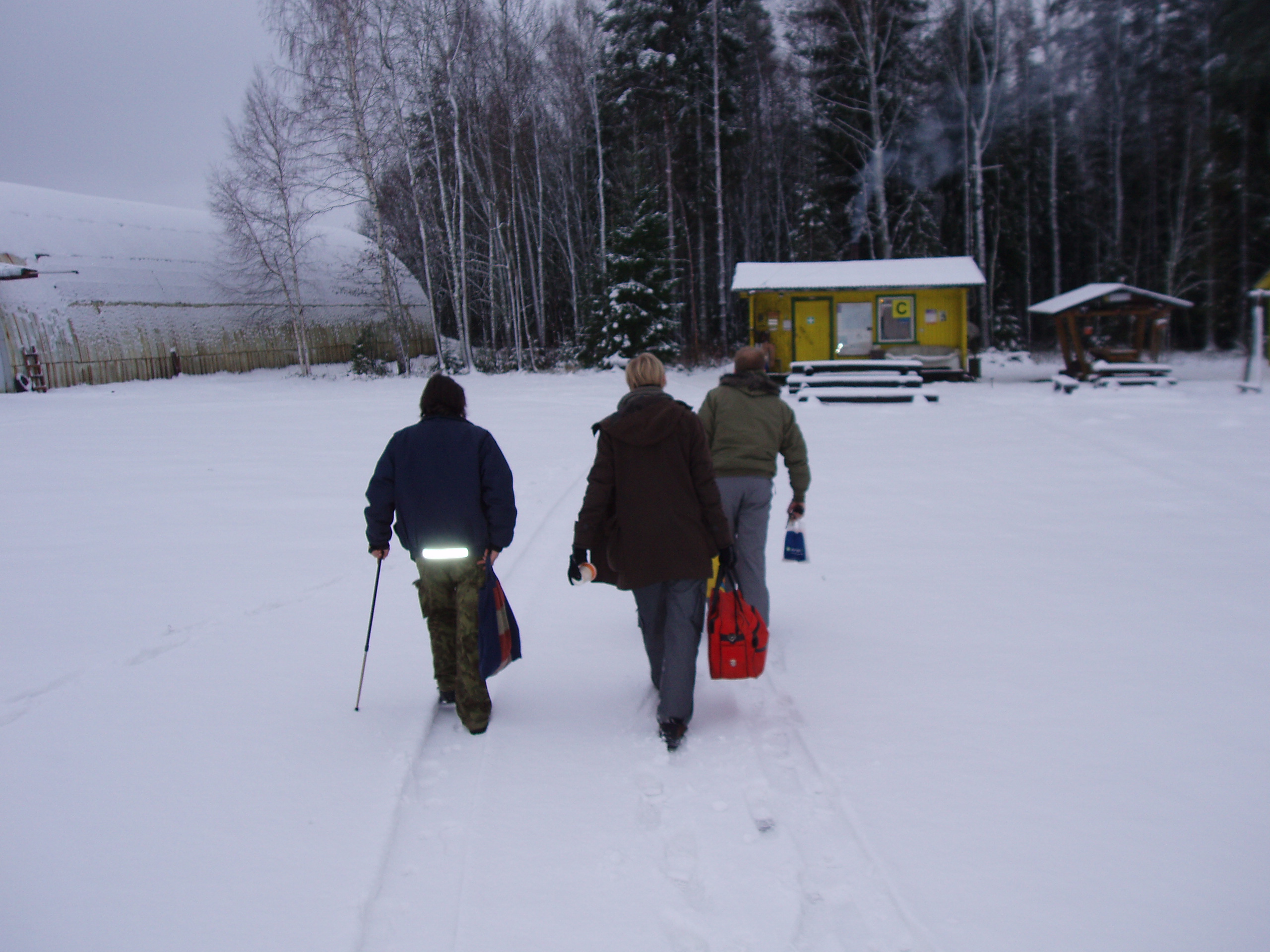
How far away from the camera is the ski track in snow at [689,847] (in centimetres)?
254

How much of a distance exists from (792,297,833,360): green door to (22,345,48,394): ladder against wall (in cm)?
2115

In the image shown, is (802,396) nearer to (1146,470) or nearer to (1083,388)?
(1083,388)

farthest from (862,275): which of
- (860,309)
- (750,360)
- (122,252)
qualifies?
(122,252)

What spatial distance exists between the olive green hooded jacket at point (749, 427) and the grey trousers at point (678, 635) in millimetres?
887

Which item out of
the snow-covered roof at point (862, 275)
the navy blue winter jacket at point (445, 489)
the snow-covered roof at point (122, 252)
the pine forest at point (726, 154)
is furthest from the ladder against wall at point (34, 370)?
the navy blue winter jacket at point (445, 489)

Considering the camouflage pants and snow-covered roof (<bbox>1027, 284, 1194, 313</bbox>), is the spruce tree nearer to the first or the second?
snow-covered roof (<bbox>1027, 284, 1194, 313</bbox>)

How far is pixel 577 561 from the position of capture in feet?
12.5

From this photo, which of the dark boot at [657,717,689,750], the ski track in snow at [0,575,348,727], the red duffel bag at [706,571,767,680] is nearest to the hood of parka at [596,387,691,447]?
the red duffel bag at [706,571,767,680]

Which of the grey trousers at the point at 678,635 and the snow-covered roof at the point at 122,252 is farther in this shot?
the snow-covered roof at the point at 122,252

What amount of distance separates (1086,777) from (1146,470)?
781cm

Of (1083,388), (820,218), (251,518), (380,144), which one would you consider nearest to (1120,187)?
(820,218)

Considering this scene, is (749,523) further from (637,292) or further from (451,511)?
(637,292)

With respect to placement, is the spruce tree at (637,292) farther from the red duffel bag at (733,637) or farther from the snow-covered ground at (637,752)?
the red duffel bag at (733,637)

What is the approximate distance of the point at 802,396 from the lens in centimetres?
1833
